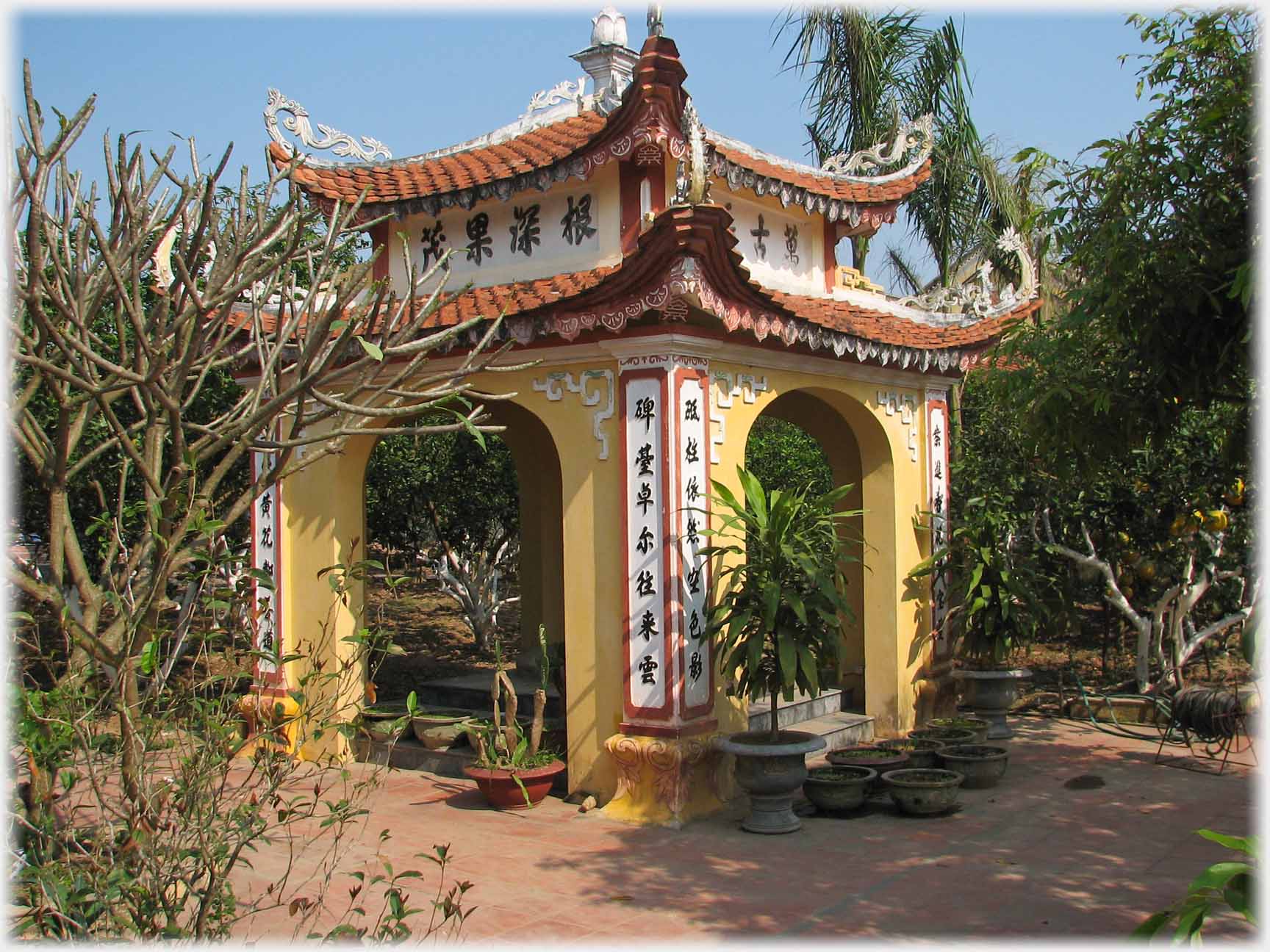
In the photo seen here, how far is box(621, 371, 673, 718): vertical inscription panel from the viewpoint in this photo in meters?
7.79

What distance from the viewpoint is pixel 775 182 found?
949 centimetres

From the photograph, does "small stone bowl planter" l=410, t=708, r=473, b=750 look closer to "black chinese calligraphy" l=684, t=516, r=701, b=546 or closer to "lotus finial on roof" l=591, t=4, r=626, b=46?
"black chinese calligraphy" l=684, t=516, r=701, b=546

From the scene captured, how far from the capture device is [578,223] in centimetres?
891

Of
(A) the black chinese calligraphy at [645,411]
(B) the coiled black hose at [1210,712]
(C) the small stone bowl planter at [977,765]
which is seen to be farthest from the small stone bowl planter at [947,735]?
(A) the black chinese calligraphy at [645,411]

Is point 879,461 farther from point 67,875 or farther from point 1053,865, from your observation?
point 67,875

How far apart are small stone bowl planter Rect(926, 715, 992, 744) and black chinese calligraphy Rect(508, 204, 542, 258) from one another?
4.91 m

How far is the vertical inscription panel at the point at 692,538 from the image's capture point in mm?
7836

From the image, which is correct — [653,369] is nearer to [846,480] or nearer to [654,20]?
[654,20]

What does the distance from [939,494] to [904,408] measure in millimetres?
868

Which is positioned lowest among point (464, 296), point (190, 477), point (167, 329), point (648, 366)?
point (190, 477)

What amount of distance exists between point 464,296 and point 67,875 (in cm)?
598

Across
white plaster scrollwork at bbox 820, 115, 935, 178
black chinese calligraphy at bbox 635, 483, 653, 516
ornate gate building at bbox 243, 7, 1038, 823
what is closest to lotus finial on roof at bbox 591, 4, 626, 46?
ornate gate building at bbox 243, 7, 1038, 823

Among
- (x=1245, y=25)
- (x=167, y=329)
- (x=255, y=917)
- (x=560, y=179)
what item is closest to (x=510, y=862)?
(x=255, y=917)

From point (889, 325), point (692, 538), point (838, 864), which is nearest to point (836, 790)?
point (838, 864)
